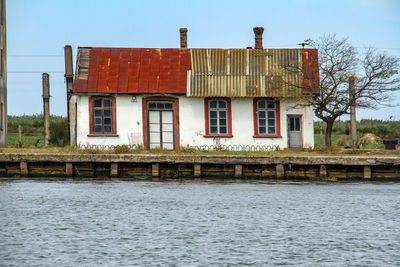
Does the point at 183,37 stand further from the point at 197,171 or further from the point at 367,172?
the point at 367,172

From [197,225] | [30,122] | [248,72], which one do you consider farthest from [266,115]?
[30,122]

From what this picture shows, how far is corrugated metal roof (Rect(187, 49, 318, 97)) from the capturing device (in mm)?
31750

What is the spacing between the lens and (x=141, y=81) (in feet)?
105

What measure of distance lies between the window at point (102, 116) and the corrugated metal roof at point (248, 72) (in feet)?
11.4

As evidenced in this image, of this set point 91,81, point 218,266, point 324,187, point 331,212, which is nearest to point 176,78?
point 91,81

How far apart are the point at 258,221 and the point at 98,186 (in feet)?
28.4

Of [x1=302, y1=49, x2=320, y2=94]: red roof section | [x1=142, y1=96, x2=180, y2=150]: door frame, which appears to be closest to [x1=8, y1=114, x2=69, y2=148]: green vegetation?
[x1=142, y1=96, x2=180, y2=150]: door frame

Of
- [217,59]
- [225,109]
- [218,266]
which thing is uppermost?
[217,59]

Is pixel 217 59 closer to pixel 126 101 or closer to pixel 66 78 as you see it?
pixel 126 101

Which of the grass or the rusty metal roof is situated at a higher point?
the rusty metal roof

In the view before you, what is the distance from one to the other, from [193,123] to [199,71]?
2.38 metres

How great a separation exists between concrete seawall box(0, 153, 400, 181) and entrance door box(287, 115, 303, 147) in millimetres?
5347

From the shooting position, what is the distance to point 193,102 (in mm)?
32281

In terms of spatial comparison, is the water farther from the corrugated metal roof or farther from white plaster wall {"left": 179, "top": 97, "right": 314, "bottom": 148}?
the corrugated metal roof
